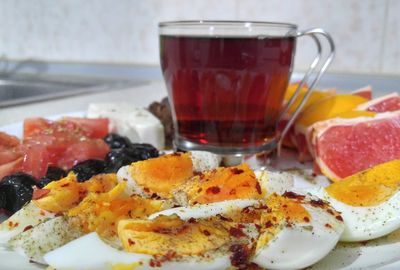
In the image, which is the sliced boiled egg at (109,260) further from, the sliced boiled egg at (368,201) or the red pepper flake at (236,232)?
the sliced boiled egg at (368,201)

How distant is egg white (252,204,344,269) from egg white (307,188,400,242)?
82mm

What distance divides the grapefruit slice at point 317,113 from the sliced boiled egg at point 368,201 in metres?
0.39

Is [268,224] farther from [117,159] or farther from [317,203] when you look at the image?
[117,159]

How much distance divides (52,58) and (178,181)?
8.68 feet

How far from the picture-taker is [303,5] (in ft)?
8.28

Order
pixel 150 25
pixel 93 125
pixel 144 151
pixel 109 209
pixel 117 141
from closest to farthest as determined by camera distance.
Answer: pixel 109 209 → pixel 144 151 → pixel 117 141 → pixel 93 125 → pixel 150 25

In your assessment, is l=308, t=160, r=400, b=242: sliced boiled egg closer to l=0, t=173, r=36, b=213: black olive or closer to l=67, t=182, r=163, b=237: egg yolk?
l=67, t=182, r=163, b=237: egg yolk

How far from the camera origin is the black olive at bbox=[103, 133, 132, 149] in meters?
1.22

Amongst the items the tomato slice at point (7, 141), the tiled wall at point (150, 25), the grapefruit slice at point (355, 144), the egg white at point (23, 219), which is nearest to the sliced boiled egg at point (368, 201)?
the grapefruit slice at point (355, 144)

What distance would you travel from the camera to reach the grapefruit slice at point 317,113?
1296 mm

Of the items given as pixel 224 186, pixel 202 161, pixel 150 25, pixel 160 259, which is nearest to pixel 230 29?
pixel 202 161

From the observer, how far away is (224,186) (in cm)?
85

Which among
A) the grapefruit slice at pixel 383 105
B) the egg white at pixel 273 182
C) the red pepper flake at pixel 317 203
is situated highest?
the grapefruit slice at pixel 383 105

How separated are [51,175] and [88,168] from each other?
3.0 inches
